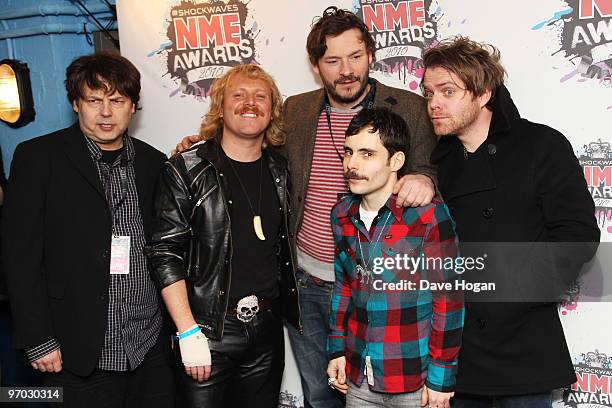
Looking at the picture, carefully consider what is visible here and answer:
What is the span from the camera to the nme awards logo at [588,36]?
2314mm

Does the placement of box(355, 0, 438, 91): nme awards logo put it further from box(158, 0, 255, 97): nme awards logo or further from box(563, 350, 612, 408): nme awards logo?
box(563, 350, 612, 408): nme awards logo

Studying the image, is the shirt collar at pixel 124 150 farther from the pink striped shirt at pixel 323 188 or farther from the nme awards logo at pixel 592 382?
the nme awards logo at pixel 592 382

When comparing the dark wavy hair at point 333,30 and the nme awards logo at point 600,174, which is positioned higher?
the dark wavy hair at point 333,30

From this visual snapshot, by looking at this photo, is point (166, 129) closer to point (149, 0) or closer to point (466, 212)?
point (149, 0)

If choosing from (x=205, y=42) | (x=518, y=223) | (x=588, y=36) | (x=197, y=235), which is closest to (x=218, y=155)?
(x=197, y=235)

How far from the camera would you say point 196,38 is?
3031 mm

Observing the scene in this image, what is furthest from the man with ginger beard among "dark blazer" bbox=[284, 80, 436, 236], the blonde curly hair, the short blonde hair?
the short blonde hair

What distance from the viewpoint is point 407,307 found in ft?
6.36

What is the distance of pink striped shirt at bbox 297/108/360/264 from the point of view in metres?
2.40

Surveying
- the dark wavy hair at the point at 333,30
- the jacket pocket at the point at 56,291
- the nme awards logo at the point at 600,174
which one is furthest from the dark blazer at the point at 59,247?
the nme awards logo at the point at 600,174

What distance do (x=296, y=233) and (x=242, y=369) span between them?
0.58 metres

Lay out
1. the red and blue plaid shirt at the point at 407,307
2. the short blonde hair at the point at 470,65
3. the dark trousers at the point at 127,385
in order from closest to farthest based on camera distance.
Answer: the red and blue plaid shirt at the point at 407,307, the short blonde hair at the point at 470,65, the dark trousers at the point at 127,385

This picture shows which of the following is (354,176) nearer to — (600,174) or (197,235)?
(197,235)

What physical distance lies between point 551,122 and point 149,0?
203cm
